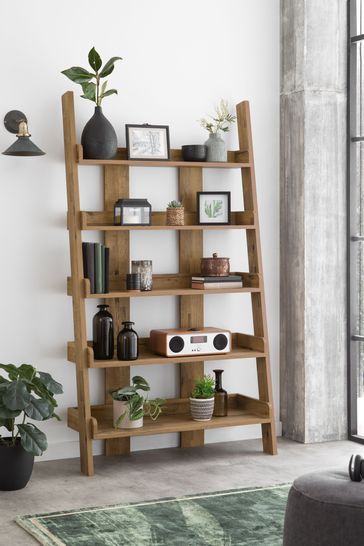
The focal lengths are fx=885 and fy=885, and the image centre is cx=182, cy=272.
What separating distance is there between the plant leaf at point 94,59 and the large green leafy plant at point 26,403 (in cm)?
168

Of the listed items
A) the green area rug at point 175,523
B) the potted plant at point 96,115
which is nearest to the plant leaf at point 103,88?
the potted plant at point 96,115

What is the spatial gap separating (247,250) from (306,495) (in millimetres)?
2699

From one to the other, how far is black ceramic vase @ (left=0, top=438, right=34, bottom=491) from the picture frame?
69.7 inches

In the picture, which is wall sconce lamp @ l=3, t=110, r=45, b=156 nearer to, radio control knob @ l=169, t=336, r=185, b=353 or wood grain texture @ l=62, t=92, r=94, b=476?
wood grain texture @ l=62, t=92, r=94, b=476

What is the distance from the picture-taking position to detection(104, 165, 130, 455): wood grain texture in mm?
5246

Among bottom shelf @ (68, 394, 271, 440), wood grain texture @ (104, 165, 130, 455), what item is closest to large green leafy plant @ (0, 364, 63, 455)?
bottom shelf @ (68, 394, 271, 440)

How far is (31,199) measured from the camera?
5.09 m

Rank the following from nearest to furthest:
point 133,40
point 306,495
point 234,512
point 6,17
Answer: point 306,495 < point 234,512 < point 6,17 < point 133,40

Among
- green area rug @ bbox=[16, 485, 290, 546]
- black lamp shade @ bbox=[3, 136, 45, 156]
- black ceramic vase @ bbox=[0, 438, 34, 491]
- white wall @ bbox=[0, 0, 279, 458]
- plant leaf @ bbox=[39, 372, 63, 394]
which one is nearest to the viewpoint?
green area rug @ bbox=[16, 485, 290, 546]

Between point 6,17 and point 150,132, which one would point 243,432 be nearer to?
point 150,132

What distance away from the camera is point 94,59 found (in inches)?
191

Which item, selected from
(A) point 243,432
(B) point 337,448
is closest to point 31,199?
(A) point 243,432

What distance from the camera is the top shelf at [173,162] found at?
16.2 feet

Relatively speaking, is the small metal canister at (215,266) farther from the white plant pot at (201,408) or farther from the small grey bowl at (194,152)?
the white plant pot at (201,408)
